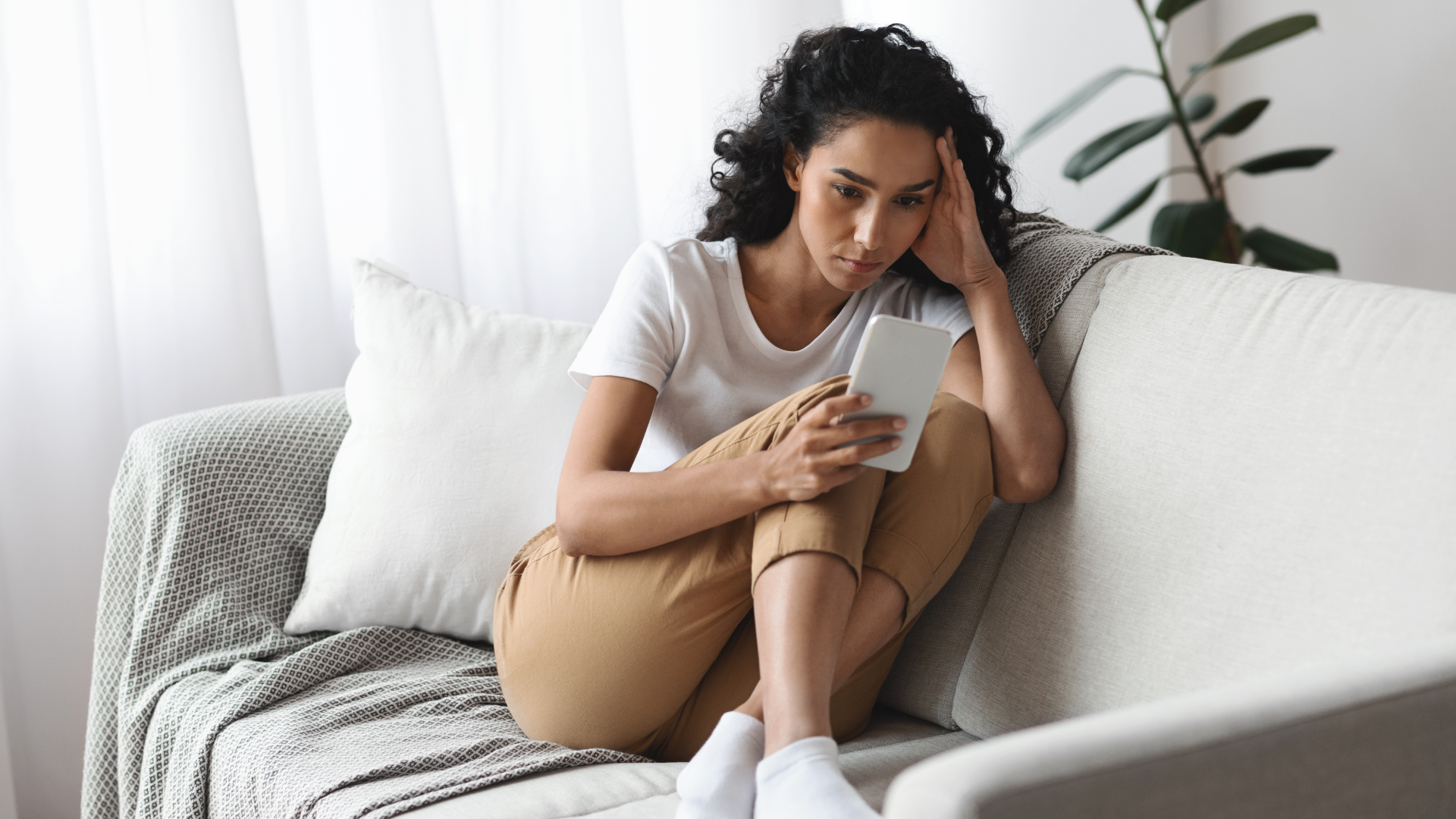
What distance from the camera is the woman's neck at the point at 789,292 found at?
1.43 m

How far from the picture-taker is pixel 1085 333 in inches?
51.8

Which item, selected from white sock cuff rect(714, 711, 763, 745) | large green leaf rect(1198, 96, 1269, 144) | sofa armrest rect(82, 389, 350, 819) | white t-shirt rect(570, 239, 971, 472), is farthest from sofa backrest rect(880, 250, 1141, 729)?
large green leaf rect(1198, 96, 1269, 144)

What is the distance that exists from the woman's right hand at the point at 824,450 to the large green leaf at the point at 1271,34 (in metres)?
1.53

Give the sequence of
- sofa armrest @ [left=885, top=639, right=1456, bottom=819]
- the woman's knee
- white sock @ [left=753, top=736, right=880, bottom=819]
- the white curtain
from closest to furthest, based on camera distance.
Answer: sofa armrest @ [left=885, top=639, right=1456, bottom=819], white sock @ [left=753, top=736, right=880, bottom=819], the woman's knee, the white curtain

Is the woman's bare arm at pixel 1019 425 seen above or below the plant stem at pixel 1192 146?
below

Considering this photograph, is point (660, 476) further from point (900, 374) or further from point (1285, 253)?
point (1285, 253)

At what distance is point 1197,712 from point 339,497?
3.85 ft

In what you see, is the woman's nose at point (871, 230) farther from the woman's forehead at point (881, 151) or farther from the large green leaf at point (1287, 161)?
the large green leaf at point (1287, 161)

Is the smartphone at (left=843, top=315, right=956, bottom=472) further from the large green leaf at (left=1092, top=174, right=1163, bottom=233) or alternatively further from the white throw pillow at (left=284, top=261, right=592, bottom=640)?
the large green leaf at (left=1092, top=174, right=1163, bottom=233)

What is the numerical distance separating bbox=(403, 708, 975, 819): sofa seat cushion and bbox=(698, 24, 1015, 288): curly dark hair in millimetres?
566

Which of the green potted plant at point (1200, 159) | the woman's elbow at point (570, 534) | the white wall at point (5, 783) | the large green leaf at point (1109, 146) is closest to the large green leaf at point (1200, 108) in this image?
the green potted plant at point (1200, 159)

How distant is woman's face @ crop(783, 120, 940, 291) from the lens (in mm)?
1272

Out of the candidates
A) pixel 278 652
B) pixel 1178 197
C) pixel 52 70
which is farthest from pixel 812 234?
pixel 1178 197

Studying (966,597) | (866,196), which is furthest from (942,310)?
(966,597)
